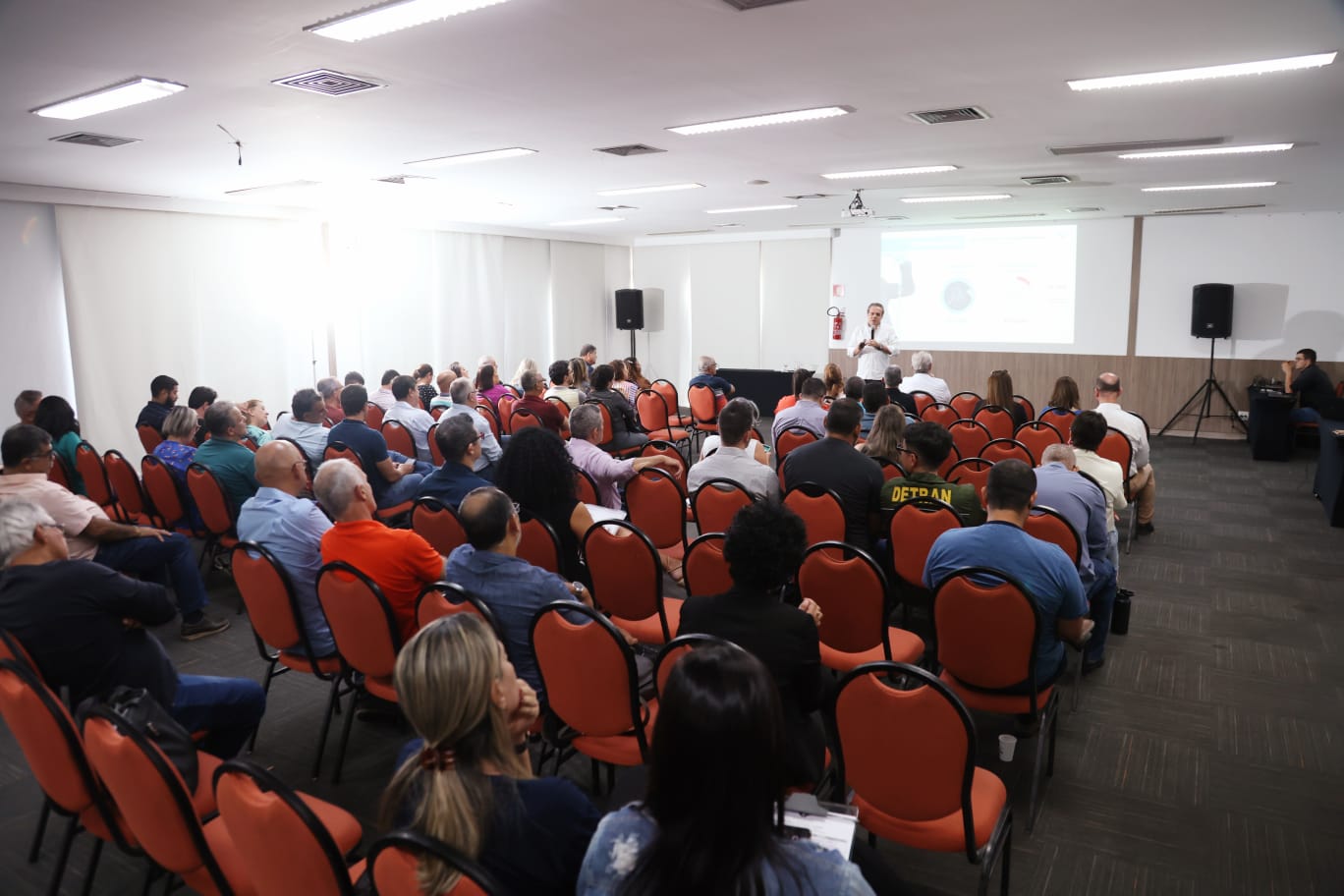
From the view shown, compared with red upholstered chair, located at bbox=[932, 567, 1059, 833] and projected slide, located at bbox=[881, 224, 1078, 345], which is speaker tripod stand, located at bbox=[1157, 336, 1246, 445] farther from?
red upholstered chair, located at bbox=[932, 567, 1059, 833]

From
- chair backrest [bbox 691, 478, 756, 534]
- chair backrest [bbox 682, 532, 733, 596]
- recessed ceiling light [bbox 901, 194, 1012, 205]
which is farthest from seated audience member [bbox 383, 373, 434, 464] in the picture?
recessed ceiling light [bbox 901, 194, 1012, 205]

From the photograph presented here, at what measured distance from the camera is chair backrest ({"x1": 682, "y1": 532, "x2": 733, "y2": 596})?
11.7 feet

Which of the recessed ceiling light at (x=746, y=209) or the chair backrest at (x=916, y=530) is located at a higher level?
the recessed ceiling light at (x=746, y=209)


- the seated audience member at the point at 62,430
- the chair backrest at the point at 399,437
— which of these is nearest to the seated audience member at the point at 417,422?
the chair backrest at the point at 399,437

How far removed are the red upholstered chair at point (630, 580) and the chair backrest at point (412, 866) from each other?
2099 millimetres

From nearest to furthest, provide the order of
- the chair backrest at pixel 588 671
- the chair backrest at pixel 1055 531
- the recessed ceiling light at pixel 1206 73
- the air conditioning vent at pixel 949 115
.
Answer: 1. the chair backrest at pixel 588 671
2. the chair backrest at pixel 1055 531
3. the recessed ceiling light at pixel 1206 73
4. the air conditioning vent at pixel 949 115

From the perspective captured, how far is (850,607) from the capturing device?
3.38 metres

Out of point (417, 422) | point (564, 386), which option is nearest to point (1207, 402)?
point (564, 386)

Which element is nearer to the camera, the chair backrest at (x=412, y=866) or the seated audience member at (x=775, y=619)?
the chair backrest at (x=412, y=866)

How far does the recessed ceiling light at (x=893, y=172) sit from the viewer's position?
7867 millimetres

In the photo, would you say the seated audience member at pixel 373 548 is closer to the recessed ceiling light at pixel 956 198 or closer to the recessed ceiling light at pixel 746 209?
the recessed ceiling light at pixel 956 198

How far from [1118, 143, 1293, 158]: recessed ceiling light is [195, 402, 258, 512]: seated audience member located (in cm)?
757

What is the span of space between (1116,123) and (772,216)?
7.22 metres

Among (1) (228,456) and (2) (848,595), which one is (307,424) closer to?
(1) (228,456)
